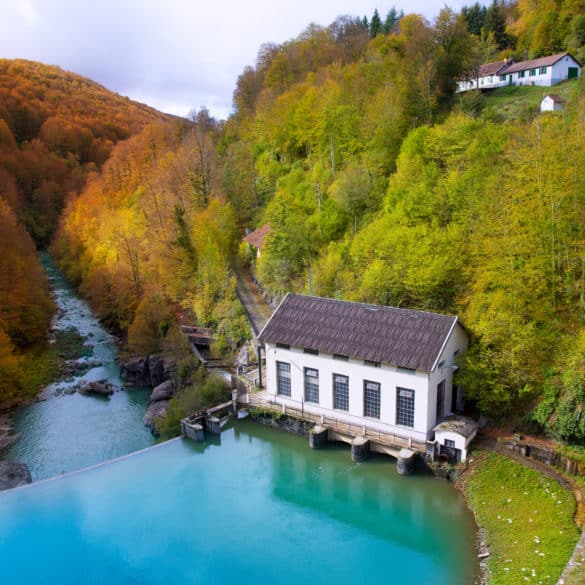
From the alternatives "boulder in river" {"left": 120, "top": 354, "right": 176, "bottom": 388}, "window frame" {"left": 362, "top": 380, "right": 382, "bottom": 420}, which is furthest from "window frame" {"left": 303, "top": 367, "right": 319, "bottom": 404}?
"boulder in river" {"left": 120, "top": 354, "right": 176, "bottom": 388}

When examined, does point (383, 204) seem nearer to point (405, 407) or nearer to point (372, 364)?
point (372, 364)

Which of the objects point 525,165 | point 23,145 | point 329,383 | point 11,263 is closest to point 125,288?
point 11,263

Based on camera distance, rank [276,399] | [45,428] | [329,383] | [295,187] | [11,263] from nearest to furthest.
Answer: [329,383]
[276,399]
[45,428]
[11,263]
[295,187]

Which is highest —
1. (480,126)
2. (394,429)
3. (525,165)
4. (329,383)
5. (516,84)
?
(516,84)

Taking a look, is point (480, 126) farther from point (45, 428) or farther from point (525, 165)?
point (45, 428)

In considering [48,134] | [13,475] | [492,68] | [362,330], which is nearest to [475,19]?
[492,68]

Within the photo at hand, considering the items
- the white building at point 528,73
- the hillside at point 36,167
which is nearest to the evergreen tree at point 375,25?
the white building at point 528,73

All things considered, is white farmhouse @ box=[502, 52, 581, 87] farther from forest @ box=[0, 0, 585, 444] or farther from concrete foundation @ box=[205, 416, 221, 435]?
concrete foundation @ box=[205, 416, 221, 435]
